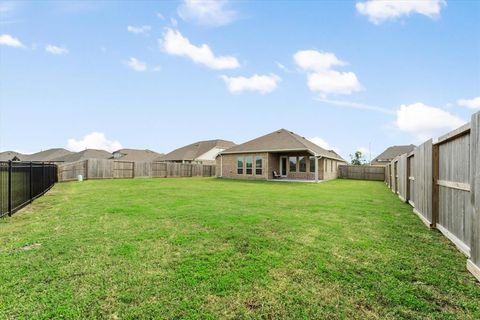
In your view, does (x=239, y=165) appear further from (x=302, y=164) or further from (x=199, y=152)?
(x=199, y=152)

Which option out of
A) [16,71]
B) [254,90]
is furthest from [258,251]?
[254,90]

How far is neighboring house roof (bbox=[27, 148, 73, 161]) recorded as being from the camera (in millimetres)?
56325

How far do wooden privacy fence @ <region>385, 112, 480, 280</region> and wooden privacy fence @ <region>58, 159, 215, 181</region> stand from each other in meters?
24.1

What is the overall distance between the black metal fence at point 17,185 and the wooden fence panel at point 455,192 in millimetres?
10031

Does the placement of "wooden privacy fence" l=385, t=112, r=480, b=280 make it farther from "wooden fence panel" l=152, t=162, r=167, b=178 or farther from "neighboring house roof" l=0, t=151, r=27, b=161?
"neighboring house roof" l=0, t=151, r=27, b=161

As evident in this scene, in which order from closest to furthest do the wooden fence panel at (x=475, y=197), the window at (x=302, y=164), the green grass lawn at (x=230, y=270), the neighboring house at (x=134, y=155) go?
the green grass lawn at (x=230, y=270) → the wooden fence panel at (x=475, y=197) → the window at (x=302, y=164) → the neighboring house at (x=134, y=155)

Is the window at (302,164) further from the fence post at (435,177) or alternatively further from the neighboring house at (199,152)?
the neighboring house at (199,152)

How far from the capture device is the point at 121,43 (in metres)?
15.9

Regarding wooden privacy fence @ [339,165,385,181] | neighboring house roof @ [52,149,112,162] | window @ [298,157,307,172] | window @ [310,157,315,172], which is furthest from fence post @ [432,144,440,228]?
neighboring house roof @ [52,149,112,162]

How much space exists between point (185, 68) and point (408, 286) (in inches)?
693

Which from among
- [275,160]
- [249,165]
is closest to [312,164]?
[275,160]

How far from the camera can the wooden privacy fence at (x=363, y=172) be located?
27828 mm

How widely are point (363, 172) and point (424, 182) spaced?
24096 mm

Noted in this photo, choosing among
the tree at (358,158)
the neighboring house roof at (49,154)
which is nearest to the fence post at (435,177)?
the tree at (358,158)
